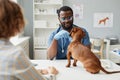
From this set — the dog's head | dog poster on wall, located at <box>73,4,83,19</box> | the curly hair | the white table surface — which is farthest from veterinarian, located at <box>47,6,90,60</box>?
dog poster on wall, located at <box>73,4,83,19</box>

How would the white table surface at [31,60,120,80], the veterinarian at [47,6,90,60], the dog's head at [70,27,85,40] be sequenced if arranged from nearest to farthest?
the white table surface at [31,60,120,80]
the dog's head at [70,27,85,40]
the veterinarian at [47,6,90,60]

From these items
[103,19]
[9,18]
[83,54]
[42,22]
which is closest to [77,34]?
[83,54]

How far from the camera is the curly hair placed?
0.90 m

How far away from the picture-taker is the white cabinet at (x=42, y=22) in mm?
4895

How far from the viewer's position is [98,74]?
5.41 ft

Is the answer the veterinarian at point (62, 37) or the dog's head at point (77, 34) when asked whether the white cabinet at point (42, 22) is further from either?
the dog's head at point (77, 34)

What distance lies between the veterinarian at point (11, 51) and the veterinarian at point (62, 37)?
3.32 feet

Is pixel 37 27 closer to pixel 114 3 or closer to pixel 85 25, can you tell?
pixel 85 25

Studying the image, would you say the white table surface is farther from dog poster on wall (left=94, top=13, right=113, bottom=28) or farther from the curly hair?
dog poster on wall (left=94, top=13, right=113, bottom=28)

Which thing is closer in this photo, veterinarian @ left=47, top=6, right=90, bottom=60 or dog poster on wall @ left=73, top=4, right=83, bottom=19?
veterinarian @ left=47, top=6, right=90, bottom=60

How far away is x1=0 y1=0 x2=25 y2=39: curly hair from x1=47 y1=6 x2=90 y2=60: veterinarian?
1.00 metres

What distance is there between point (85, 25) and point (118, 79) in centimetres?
375

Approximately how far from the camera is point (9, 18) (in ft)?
3.00

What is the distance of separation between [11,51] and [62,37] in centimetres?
117
